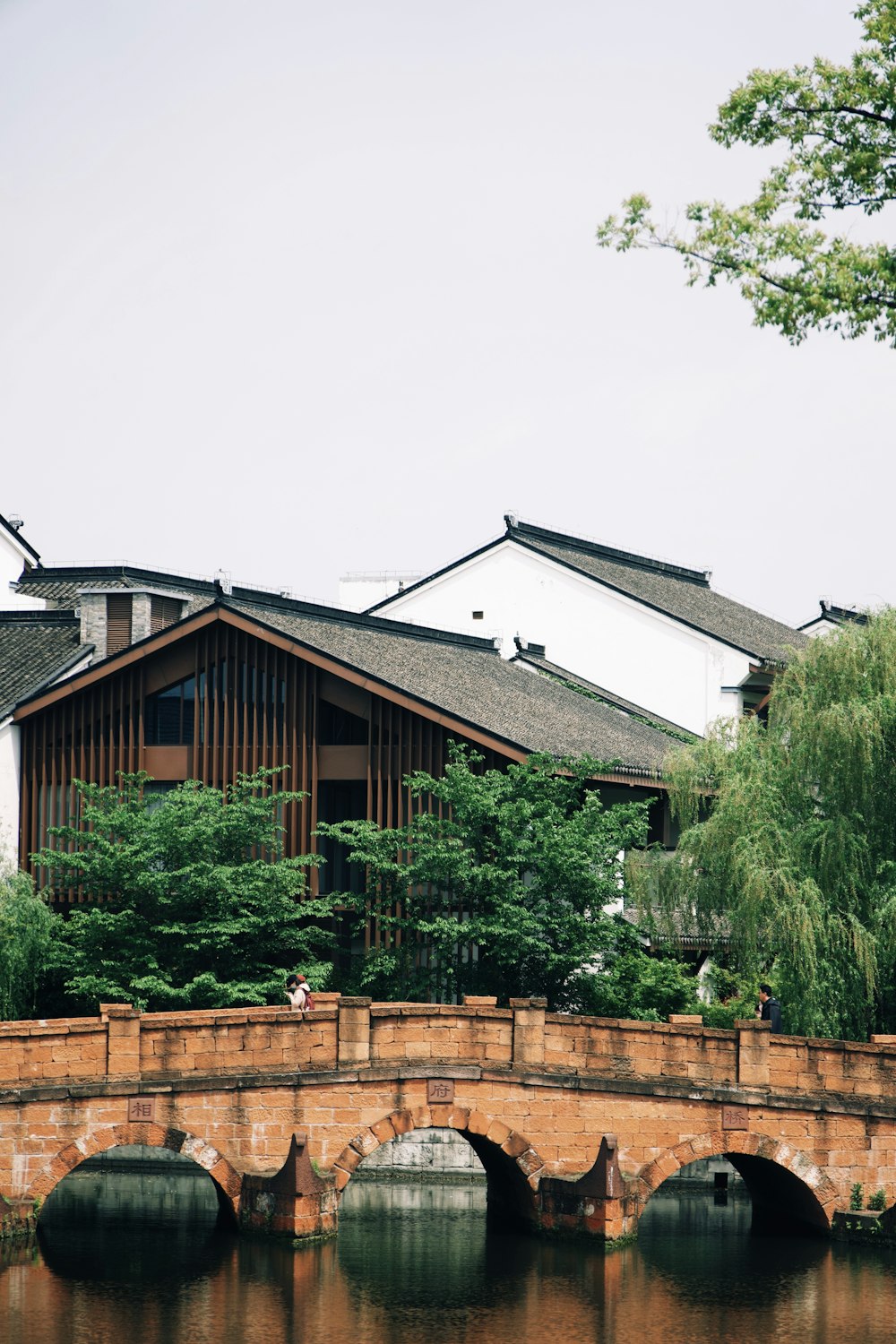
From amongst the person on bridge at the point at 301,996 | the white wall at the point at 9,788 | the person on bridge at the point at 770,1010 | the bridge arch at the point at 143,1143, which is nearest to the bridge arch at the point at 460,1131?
the bridge arch at the point at 143,1143

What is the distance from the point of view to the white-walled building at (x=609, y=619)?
4731 centimetres

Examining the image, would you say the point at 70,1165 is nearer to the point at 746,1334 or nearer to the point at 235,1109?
the point at 235,1109

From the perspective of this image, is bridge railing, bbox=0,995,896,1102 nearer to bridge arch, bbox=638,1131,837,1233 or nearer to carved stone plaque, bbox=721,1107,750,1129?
carved stone plaque, bbox=721,1107,750,1129

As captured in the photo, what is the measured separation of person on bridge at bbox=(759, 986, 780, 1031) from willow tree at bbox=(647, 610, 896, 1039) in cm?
101

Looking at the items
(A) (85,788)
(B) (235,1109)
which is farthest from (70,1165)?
(A) (85,788)

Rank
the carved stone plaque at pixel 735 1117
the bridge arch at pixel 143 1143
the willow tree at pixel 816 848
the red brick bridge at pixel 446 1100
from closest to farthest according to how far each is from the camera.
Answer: the bridge arch at pixel 143 1143
the red brick bridge at pixel 446 1100
the carved stone plaque at pixel 735 1117
the willow tree at pixel 816 848

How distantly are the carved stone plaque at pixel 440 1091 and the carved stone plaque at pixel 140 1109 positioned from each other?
3.71m

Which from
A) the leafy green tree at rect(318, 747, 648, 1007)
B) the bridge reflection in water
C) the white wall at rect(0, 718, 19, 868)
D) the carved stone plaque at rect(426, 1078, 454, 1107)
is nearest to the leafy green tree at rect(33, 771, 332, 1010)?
the leafy green tree at rect(318, 747, 648, 1007)

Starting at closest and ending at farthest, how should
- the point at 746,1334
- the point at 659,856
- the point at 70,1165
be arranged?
the point at 746,1334
the point at 70,1165
the point at 659,856

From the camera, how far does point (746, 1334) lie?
2241 centimetres

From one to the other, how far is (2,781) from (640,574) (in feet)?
76.0

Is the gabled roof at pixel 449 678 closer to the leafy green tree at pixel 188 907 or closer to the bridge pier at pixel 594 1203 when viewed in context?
the leafy green tree at pixel 188 907

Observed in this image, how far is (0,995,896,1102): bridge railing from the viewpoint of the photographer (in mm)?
25906

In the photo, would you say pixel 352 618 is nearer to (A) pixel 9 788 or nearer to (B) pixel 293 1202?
(A) pixel 9 788
